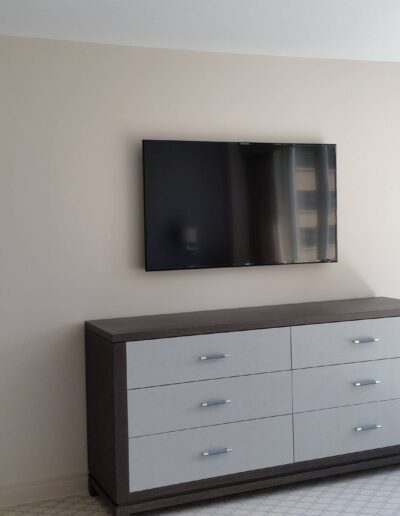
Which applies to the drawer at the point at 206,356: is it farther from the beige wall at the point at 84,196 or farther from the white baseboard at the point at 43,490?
the white baseboard at the point at 43,490

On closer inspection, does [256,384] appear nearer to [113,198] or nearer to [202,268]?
[202,268]

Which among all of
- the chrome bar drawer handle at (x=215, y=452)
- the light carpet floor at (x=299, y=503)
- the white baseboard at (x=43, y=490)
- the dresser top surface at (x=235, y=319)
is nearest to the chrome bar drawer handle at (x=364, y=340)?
the dresser top surface at (x=235, y=319)

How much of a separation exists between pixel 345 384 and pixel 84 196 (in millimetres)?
1548

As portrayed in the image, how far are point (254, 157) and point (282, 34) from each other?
623mm

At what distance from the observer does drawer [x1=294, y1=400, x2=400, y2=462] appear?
11.2 ft

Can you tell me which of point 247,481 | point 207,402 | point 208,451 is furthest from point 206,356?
point 247,481

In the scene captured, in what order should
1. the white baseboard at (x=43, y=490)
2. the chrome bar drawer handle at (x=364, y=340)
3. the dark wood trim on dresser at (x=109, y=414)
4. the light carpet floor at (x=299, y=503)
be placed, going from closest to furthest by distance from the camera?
the dark wood trim on dresser at (x=109, y=414)
the light carpet floor at (x=299, y=503)
the white baseboard at (x=43, y=490)
the chrome bar drawer handle at (x=364, y=340)

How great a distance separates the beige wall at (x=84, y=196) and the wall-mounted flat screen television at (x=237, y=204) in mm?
94

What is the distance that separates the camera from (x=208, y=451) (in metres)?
3.21

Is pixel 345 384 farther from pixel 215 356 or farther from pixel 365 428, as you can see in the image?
pixel 215 356

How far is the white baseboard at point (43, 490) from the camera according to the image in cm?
335

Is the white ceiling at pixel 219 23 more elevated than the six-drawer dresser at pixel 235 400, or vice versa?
the white ceiling at pixel 219 23

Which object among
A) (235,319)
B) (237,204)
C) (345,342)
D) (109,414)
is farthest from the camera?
(237,204)

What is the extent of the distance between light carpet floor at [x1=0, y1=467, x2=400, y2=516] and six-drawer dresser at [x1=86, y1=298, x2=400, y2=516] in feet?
0.23
